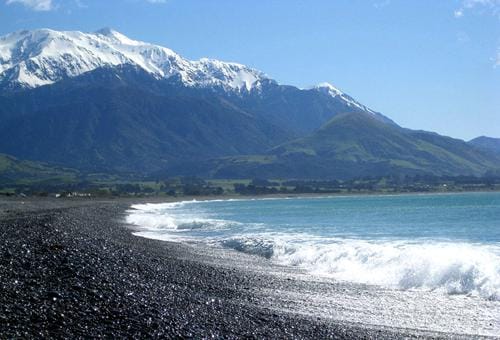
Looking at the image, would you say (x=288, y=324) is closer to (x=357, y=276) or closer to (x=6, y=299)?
(x=6, y=299)

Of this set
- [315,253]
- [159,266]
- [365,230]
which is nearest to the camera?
[159,266]

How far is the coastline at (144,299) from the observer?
15008 mm

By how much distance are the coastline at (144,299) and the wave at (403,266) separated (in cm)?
282

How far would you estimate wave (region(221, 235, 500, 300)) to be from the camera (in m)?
24.4

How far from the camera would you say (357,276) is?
28516 mm

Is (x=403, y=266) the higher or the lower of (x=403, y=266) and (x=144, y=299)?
the lower

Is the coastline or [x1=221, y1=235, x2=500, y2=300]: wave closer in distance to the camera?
the coastline

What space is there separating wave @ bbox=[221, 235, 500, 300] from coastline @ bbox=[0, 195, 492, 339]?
2.82 m

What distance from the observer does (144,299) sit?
17.9 meters

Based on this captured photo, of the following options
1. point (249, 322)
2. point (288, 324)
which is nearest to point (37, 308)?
point (249, 322)

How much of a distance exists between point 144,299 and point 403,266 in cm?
1398

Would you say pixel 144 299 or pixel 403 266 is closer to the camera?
pixel 144 299

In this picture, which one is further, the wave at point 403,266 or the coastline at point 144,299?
the wave at point 403,266

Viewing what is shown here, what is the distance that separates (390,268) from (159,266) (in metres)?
10.1
